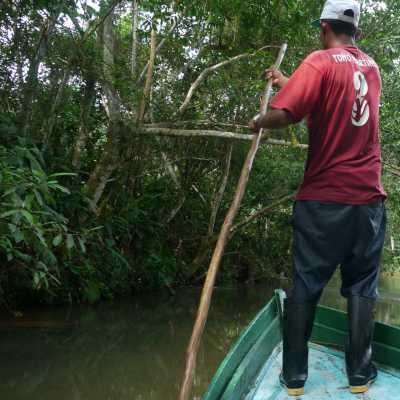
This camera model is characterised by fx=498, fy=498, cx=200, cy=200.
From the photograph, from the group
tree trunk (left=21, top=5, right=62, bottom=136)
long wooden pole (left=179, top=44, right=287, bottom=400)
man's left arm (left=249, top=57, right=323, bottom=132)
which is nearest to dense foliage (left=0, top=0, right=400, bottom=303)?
tree trunk (left=21, top=5, right=62, bottom=136)

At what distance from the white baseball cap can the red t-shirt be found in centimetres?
11

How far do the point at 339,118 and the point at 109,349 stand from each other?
378cm

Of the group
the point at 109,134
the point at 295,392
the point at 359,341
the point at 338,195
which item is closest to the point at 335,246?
the point at 338,195

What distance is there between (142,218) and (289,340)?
5.72 meters

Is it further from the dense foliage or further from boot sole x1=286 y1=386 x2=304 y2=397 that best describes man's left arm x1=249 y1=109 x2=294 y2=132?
the dense foliage

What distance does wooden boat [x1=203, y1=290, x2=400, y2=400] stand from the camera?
1968 millimetres

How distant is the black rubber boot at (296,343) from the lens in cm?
191

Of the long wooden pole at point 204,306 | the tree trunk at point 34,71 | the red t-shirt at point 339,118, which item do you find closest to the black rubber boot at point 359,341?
the red t-shirt at point 339,118

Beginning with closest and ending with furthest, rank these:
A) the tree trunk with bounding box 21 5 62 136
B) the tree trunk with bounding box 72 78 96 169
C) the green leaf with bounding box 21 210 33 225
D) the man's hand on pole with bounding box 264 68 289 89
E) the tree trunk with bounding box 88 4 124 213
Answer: the man's hand on pole with bounding box 264 68 289 89
the green leaf with bounding box 21 210 33 225
the tree trunk with bounding box 21 5 62 136
the tree trunk with bounding box 88 4 124 213
the tree trunk with bounding box 72 78 96 169

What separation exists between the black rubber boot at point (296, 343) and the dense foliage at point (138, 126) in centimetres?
214

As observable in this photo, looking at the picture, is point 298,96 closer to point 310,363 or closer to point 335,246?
point 335,246

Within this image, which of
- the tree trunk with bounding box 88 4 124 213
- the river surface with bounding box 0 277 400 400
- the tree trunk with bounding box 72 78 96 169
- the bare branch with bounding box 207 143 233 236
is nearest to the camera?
the river surface with bounding box 0 277 400 400

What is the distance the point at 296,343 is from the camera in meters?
1.91

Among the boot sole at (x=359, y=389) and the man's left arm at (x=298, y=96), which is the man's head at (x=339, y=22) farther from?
the boot sole at (x=359, y=389)
